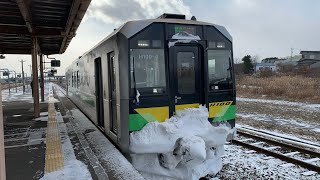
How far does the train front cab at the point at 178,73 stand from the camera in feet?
19.9

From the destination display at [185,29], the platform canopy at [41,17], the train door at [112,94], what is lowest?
the train door at [112,94]

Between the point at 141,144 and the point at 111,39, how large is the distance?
7.84ft

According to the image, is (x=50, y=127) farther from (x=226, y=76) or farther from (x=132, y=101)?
(x=226, y=76)

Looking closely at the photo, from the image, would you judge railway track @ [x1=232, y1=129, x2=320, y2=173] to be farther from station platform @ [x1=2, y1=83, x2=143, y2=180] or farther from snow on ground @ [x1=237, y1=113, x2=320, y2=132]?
station platform @ [x1=2, y1=83, x2=143, y2=180]

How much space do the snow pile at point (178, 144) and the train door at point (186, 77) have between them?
21 cm

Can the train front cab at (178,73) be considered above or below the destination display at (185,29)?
below

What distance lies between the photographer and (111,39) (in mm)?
6773

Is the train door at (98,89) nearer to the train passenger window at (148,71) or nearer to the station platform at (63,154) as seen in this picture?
the station platform at (63,154)

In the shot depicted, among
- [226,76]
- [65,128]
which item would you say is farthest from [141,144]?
[65,128]

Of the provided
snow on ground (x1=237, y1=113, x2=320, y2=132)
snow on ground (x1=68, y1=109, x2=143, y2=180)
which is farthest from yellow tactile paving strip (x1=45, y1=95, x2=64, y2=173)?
snow on ground (x1=237, y1=113, x2=320, y2=132)

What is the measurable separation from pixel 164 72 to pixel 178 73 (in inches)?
13.4

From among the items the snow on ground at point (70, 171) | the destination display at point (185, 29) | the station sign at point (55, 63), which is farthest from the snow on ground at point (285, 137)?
the station sign at point (55, 63)

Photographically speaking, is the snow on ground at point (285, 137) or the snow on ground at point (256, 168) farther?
the snow on ground at point (285, 137)

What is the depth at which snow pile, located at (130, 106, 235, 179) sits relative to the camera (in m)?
5.78
